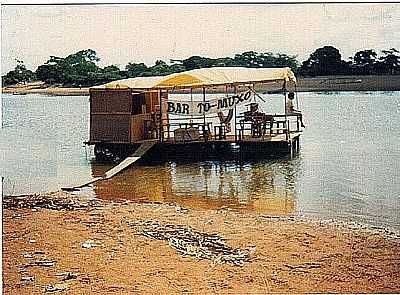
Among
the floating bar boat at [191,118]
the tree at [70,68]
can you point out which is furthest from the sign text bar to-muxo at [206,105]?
the tree at [70,68]

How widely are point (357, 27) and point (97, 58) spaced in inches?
32.9

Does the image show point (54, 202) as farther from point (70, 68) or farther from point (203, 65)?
point (203, 65)

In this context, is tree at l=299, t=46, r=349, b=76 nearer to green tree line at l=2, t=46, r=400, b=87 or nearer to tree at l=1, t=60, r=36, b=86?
green tree line at l=2, t=46, r=400, b=87

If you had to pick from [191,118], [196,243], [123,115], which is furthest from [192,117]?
[196,243]

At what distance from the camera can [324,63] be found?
118 inches

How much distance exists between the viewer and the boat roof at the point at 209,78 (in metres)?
2.97

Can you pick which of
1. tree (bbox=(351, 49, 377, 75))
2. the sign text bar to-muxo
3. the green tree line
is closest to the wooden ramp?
the sign text bar to-muxo

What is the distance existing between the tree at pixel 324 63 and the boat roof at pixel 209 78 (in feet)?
0.19

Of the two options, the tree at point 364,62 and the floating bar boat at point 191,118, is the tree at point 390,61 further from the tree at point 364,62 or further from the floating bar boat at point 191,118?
the floating bar boat at point 191,118

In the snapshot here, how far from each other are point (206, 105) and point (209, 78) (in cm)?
10

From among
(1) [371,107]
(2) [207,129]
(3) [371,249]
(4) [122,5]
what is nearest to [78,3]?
(4) [122,5]

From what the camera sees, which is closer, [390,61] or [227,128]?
[390,61]

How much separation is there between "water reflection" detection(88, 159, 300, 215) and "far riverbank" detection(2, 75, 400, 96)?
245mm

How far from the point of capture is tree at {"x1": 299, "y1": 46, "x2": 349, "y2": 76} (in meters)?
2.98
